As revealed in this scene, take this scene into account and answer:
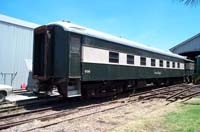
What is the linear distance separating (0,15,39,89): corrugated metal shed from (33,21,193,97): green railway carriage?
4.56 meters

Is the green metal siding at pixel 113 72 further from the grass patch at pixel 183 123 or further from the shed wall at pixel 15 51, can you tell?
the shed wall at pixel 15 51

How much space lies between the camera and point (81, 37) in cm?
1030

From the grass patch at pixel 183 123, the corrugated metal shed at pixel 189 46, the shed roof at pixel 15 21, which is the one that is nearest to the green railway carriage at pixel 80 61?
the grass patch at pixel 183 123

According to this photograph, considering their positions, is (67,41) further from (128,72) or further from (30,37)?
(30,37)

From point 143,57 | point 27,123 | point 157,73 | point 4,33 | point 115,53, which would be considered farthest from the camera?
point 157,73

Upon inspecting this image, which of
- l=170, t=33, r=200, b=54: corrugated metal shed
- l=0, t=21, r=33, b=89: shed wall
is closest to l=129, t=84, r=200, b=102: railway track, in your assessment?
l=0, t=21, r=33, b=89: shed wall

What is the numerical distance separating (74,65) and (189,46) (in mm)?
25321

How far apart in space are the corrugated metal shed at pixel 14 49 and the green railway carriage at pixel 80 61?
4.56 meters

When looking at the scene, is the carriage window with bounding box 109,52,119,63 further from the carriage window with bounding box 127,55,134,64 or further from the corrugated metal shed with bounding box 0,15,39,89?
the corrugated metal shed with bounding box 0,15,39,89

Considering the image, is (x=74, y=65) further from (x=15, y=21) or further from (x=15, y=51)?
(x=15, y=21)

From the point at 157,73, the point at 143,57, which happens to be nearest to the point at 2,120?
the point at 143,57

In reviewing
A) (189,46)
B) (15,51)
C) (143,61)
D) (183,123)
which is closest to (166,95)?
(143,61)

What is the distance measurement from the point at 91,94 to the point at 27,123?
4.68 meters

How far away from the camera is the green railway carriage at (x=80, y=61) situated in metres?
9.88
